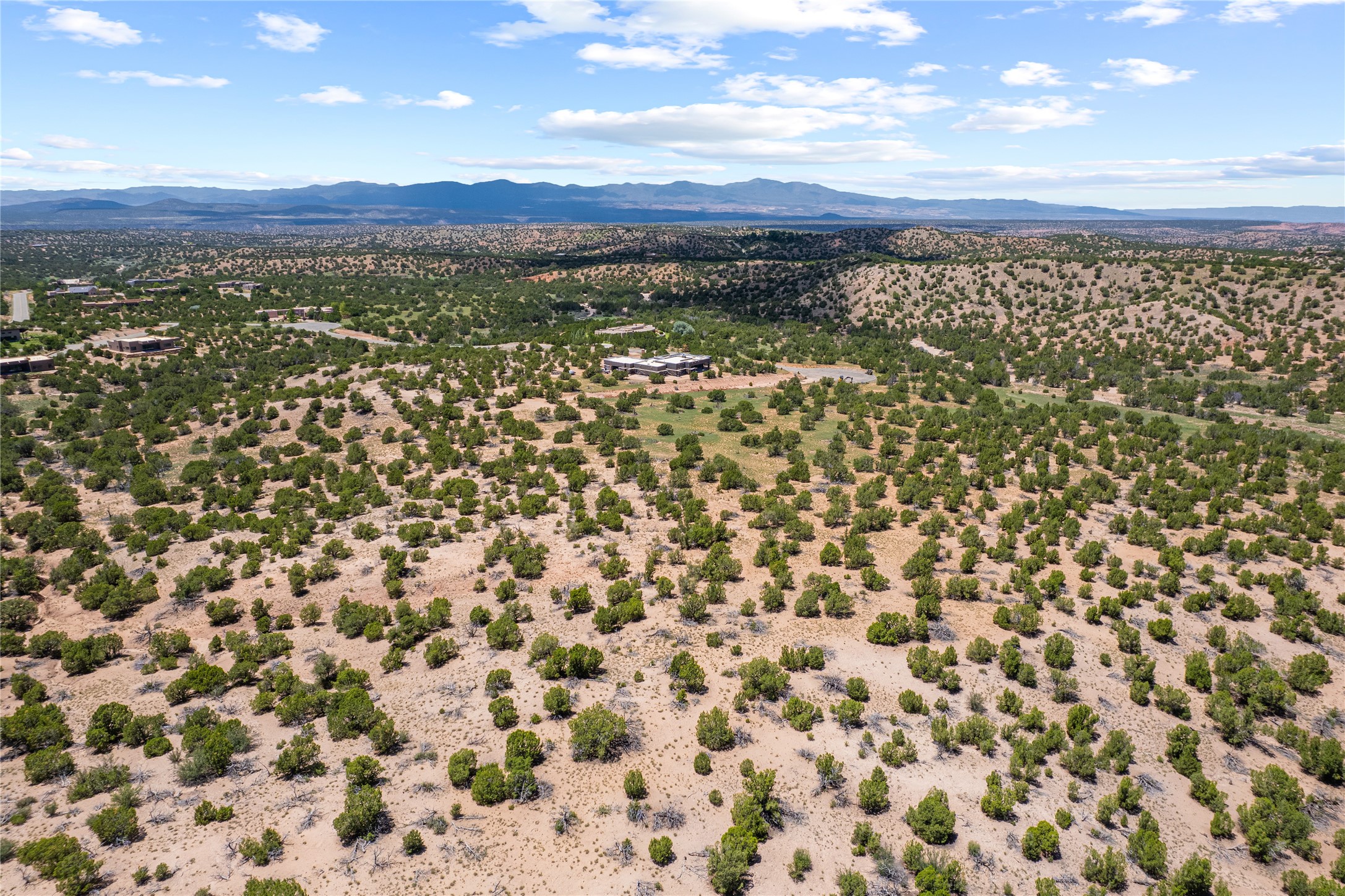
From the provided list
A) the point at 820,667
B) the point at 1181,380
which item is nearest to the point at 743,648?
the point at 820,667

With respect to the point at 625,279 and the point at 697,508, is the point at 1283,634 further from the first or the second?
the point at 625,279

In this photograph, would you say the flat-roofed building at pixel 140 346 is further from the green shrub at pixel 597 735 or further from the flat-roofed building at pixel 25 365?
the green shrub at pixel 597 735

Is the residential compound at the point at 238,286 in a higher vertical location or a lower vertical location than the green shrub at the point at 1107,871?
higher

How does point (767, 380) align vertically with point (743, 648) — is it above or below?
above

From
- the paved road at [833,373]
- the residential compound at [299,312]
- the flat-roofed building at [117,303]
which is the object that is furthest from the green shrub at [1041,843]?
the flat-roofed building at [117,303]

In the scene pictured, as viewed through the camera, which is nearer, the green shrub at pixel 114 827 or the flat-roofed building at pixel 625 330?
the green shrub at pixel 114 827

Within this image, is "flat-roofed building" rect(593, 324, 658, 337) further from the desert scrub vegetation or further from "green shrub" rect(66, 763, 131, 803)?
"green shrub" rect(66, 763, 131, 803)
